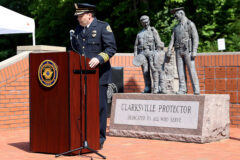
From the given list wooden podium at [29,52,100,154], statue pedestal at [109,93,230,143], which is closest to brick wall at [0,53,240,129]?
statue pedestal at [109,93,230,143]

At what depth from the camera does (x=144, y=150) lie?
6254 millimetres

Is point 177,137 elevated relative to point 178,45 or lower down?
lower down

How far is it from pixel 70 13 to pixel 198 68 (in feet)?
36.1

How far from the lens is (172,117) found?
7.44 meters

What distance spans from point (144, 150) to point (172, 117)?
135cm

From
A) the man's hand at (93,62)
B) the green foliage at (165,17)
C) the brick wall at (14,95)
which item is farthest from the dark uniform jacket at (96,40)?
the green foliage at (165,17)

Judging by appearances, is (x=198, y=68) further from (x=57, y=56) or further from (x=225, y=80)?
(x=57, y=56)

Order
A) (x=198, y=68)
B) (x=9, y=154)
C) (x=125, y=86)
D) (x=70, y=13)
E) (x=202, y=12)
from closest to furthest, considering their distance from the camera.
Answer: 1. (x=9, y=154)
2. (x=198, y=68)
3. (x=125, y=86)
4. (x=202, y=12)
5. (x=70, y=13)

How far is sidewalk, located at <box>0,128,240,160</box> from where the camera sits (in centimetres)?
560

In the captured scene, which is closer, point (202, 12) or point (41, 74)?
point (41, 74)

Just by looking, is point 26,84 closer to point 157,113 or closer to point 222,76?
point 157,113

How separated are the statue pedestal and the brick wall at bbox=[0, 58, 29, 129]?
211 cm

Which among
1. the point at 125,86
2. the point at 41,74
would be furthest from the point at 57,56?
the point at 125,86

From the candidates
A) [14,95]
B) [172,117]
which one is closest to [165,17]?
[14,95]
